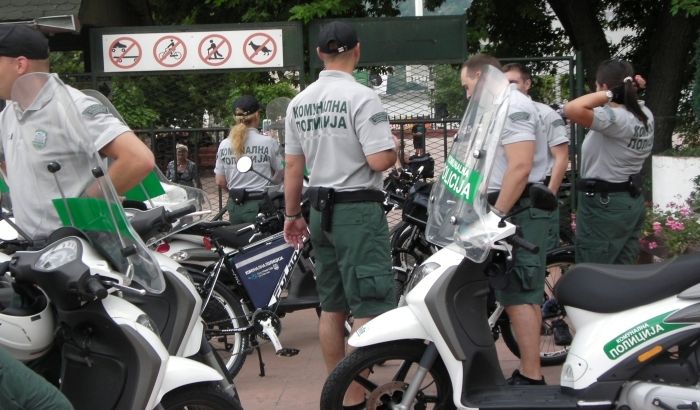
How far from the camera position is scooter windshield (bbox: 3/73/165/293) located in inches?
140

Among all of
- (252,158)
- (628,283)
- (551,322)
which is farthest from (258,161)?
(628,283)

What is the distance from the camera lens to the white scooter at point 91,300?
3479 millimetres

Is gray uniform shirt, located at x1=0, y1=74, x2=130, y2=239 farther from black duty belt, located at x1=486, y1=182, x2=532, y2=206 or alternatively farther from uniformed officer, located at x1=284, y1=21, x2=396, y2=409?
black duty belt, located at x1=486, y1=182, x2=532, y2=206

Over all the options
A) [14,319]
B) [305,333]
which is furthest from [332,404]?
[305,333]

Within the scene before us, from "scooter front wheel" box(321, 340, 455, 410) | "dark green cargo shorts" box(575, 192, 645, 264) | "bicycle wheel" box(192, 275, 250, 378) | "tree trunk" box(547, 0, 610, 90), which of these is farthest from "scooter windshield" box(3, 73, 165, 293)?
"tree trunk" box(547, 0, 610, 90)

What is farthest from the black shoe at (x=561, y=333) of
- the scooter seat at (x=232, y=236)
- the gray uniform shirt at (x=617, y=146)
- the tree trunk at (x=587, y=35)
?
the tree trunk at (x=587, y=35)

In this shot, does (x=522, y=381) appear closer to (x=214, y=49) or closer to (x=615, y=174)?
(x=615, y=174)

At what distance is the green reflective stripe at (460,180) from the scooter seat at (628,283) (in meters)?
0.57

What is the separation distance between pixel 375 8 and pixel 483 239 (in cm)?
696

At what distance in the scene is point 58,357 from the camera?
3779mm

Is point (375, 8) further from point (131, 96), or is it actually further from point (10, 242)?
point (10, 242)

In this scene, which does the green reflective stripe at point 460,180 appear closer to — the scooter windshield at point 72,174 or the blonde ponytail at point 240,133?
the scooter windshield at point 72,174

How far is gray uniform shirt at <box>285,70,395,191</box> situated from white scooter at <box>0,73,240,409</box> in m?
1.34

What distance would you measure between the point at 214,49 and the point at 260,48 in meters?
0.38
